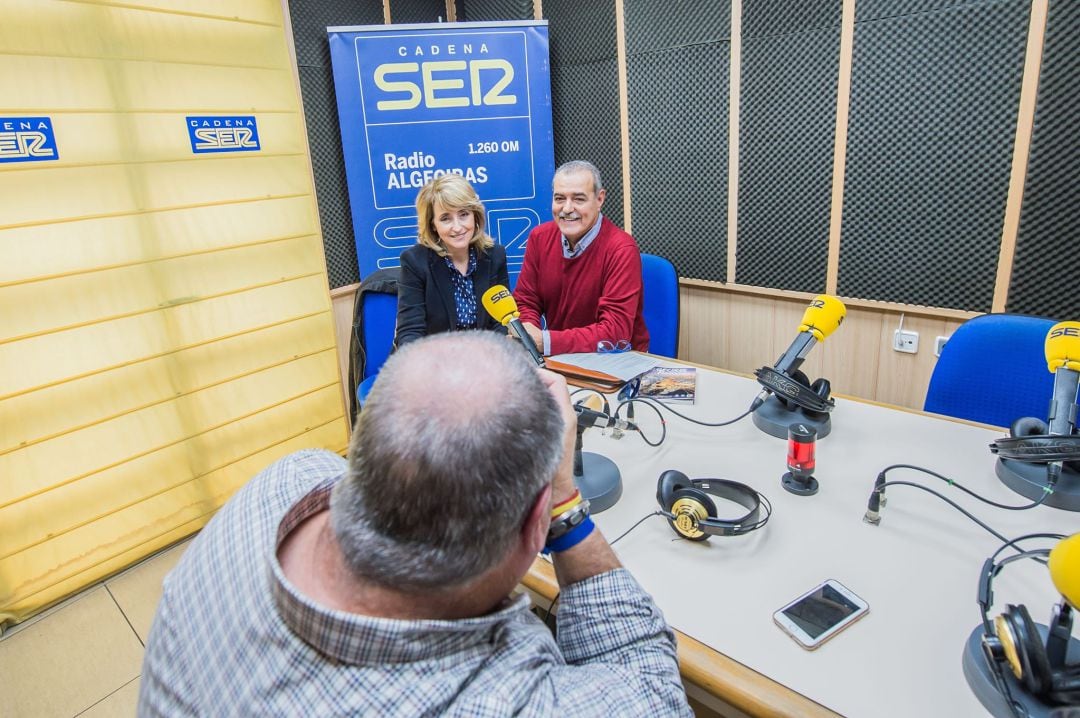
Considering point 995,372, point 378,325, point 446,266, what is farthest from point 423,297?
point 995,372

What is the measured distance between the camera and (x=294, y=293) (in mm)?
2994

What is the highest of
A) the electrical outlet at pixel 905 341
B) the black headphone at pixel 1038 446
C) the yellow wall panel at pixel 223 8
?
the yellow wall panel at pixel 223 8

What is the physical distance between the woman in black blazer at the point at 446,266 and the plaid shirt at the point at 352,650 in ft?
5.84

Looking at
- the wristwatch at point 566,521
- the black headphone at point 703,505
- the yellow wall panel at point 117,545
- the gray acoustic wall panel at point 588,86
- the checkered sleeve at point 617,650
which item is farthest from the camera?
the gray acoustic wall panel at point 588,86

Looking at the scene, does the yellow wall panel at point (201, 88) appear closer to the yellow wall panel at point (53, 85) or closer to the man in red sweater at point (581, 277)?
the yellow wall panel at point (53, 85)

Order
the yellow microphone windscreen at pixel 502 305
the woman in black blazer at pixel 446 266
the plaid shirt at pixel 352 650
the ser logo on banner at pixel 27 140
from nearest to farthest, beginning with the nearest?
the plaid shirt at pixel 352 650
the yellow microphone windscreen at pixel 502 305
the ser logo on banner at pixel 27 140
the woman in black blazer at pixel 446 266

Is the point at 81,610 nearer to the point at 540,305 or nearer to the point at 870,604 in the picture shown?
the point at 540,305

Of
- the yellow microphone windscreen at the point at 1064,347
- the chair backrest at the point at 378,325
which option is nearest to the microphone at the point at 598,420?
the yellow microphone windscreen at the point at 1064,347

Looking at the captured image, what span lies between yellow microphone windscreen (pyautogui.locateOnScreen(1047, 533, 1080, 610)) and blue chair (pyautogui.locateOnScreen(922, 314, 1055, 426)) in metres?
A: 1.15

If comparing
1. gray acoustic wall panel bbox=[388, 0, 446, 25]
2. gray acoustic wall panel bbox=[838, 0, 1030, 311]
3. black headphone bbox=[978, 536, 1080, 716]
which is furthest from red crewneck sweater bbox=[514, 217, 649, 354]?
black headphone bbox=[978, 536, 1080, 716]

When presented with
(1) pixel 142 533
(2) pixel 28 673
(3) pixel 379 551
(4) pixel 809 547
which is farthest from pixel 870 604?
(1) pixel 142 533

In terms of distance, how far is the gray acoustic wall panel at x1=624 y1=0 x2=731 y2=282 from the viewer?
115 inches

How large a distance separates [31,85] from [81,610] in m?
1.87

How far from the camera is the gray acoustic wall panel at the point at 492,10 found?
3.35 metres
